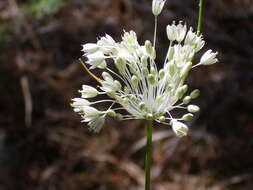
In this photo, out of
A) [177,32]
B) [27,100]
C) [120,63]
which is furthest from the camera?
[27,100]

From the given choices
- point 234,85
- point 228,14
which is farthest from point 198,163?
point 228,14

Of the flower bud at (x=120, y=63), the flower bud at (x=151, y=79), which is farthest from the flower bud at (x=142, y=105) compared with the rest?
the flower bud at (x=120, y=63)

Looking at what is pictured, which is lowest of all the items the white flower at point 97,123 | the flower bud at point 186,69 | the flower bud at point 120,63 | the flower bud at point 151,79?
the white flower at point 97,123

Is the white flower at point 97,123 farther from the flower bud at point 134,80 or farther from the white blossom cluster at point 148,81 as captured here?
the flower bud at point 134,80

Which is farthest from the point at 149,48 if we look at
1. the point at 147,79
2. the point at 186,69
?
the point at 186,69

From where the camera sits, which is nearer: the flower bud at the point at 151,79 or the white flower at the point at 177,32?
the flower bud at the point at 151,79

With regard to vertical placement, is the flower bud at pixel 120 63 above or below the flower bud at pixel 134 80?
above

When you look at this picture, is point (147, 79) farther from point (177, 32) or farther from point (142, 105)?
point (177, 32)

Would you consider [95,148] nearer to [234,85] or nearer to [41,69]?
[41,69]
